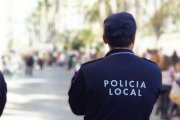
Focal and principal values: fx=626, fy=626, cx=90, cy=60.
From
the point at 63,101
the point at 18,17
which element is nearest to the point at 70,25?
the point at 18,17

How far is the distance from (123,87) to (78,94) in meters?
0.30

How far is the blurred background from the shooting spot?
52.5ft

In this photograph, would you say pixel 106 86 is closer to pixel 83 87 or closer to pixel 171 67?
pixel 83 87

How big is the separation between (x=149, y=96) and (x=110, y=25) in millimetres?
525

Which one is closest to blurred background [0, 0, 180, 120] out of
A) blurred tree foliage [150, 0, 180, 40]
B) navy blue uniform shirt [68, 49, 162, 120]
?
blurred tree foliage [150, 0, 180, 40]

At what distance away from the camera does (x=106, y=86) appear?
398 cm

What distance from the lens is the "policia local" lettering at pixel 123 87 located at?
3.96 m

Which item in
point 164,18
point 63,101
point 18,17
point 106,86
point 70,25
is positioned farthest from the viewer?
point 70,25

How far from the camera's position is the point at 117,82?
3.99 meters

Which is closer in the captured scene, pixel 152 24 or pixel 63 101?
pixel 63 101

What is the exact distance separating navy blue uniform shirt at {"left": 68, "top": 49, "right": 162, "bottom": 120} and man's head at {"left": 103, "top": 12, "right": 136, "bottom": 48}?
0.06 meters

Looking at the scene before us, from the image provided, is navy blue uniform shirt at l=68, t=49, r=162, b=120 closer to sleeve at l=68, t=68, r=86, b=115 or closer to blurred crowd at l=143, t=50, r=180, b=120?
sleeve at l=68, t=68, r=86, b=115

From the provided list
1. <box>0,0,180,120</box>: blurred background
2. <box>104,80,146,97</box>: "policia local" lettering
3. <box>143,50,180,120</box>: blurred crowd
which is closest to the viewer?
<box>104,80,146,97</box>: "policia local" lettering

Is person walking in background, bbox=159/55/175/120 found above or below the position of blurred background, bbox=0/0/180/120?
above
